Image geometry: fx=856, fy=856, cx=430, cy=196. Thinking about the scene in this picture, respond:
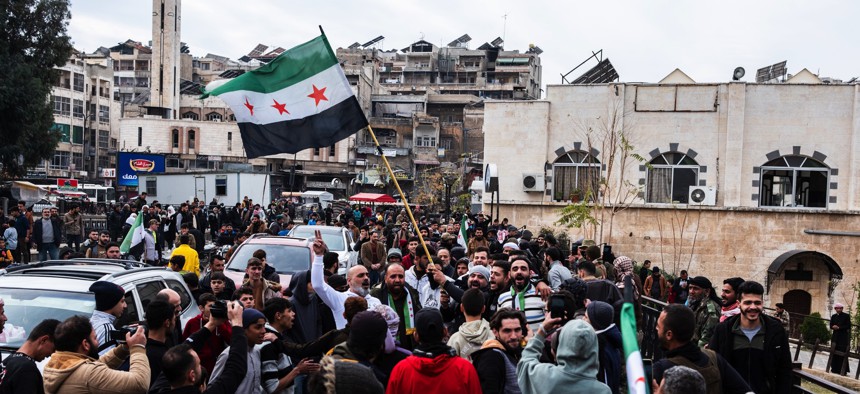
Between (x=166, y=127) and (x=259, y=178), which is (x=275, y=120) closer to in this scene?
(x=259, y=178)

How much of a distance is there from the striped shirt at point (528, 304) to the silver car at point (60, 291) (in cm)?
344

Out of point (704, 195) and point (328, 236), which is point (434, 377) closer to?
point (328, 236)

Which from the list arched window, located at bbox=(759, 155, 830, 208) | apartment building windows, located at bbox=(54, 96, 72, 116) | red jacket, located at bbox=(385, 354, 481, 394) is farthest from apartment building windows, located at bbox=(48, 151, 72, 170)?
red jacket, located at bbox=(385, 354, 481, 394)

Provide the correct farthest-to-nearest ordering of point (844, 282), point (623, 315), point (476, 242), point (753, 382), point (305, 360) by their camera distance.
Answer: point (844, 282) < point (476, 242) < point (753, 382) < point (305, 360) < point (623, 315)

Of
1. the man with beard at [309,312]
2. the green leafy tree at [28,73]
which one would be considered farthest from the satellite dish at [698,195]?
the green leafy tree at [28,73]

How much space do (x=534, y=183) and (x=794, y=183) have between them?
8.79 meters

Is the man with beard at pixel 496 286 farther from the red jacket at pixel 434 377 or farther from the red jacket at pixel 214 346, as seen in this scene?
the red jacket at pixel 434 377

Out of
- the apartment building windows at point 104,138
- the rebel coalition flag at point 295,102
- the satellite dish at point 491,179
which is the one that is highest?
the apartment building windows at point 104,138

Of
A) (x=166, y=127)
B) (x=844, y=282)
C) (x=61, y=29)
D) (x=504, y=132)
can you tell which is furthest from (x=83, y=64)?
(x=844, y=282)

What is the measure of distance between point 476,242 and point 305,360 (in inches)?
408

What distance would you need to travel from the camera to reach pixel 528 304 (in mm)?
7762

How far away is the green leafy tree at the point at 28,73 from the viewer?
31797 millimetres

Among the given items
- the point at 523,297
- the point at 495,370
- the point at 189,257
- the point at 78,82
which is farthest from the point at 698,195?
the point at 78,82

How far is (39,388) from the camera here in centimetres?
510
